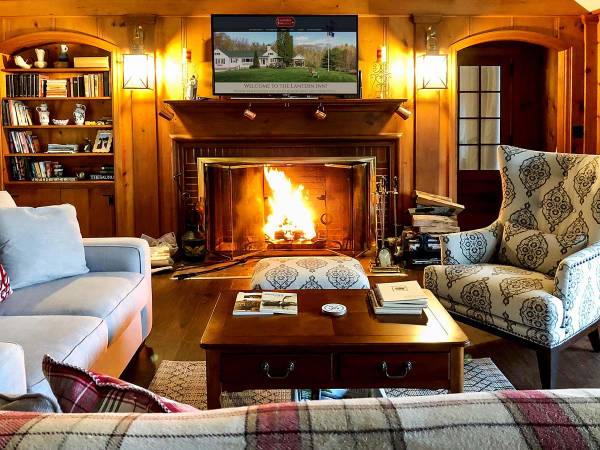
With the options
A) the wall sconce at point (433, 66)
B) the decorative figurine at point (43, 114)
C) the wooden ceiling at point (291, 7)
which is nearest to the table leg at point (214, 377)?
the wall sconce at point (433, 66)

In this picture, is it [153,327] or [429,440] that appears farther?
[153,327]

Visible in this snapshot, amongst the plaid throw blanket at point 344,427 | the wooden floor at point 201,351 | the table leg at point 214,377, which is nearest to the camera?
the plaid throw blanket at point 344,427

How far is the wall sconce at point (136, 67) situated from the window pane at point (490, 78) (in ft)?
11.4

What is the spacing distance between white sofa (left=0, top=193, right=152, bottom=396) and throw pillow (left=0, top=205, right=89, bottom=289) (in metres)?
0.06

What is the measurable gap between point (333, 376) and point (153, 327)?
1.83 metres

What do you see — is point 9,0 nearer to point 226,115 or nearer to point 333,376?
point 226,115

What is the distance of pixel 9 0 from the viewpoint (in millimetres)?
5352

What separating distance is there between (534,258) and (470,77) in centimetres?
381

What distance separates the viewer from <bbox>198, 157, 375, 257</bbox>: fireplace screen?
17.7 feet

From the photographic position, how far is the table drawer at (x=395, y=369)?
2.03m

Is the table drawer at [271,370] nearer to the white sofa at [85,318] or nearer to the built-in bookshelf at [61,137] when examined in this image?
the white sofa at [85,318]

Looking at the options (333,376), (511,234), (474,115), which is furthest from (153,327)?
(474,115)

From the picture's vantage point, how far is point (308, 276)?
3.23m

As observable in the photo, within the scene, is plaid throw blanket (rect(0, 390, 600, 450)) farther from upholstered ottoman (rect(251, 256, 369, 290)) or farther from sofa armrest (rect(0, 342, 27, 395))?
upholstered ottoman (rect(251, 256, 369, 290))
